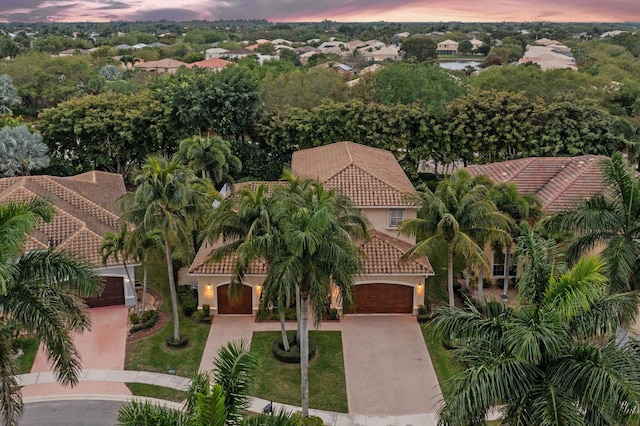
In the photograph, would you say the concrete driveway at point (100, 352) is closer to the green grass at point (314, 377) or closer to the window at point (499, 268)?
the green grass at point (314, 377)

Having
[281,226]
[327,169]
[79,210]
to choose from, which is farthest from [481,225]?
[79,210]

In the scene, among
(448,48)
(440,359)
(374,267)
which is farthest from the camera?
(448,48)

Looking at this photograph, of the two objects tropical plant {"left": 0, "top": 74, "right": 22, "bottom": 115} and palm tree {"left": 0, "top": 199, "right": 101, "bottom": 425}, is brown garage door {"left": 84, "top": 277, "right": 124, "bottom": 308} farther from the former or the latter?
tropical plant {"left": 0, "top": 74, "right": 22, "bottom": 115}


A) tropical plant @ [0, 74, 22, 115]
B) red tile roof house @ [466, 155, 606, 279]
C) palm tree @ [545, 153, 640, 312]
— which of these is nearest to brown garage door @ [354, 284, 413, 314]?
red tile roof house @ [466, 155, 606, 279]

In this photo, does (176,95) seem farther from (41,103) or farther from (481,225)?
(41,103)

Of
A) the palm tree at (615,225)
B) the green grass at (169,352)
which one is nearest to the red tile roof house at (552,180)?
the palm tree at (615,225)

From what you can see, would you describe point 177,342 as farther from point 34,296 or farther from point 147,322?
point 34,296

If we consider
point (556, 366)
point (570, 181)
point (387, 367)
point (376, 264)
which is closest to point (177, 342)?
point (387, 367)
